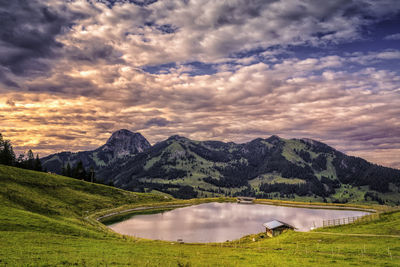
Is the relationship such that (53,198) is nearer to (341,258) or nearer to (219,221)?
(219,221)

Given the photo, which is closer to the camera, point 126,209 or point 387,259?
point 387,259

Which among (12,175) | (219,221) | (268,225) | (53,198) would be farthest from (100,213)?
(268,225)

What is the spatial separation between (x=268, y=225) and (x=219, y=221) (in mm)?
45602

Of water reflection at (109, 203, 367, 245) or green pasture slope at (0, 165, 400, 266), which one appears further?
water reflection at (109, 203, 367, 245)

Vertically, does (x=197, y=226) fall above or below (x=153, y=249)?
below

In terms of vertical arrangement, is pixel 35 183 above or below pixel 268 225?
above

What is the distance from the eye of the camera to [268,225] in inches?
3243

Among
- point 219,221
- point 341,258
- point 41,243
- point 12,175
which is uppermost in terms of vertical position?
point 12,175

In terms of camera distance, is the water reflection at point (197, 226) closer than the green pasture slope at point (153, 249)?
No

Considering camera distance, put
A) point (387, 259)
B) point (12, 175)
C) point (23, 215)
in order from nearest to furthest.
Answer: point (387, 259)
point (23, 215)
point (12, 175)

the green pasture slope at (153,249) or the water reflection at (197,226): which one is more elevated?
the green pasture slope at (153,249)

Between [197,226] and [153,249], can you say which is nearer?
[153,249]

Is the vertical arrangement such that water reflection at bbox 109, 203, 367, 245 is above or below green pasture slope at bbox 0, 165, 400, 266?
below

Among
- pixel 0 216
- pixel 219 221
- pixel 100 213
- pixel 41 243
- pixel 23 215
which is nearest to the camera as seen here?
pixel 41 243
